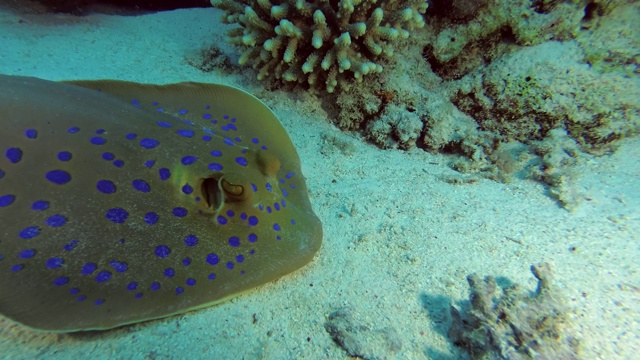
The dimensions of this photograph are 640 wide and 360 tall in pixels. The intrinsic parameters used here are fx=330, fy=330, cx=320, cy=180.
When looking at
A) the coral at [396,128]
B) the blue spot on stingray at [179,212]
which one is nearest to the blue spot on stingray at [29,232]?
the blue spot on stingray at [179,212]

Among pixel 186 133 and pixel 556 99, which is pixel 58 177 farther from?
pixel 556 99

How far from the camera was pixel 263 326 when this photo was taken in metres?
2.60

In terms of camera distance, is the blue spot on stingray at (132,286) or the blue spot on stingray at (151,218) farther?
the blue spot on stingray at (151,218)

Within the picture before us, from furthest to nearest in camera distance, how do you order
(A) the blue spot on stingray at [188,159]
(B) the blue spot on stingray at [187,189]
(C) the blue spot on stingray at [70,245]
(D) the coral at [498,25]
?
(D) the coral at [498,25], (A) the blue spot on stingray at [188,159], (B) the blue spot on stingray at [187,189], (C) the blue spot on stingray at [70,245]

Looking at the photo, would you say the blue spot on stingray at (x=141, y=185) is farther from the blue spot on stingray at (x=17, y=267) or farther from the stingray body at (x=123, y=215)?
the blue spot on stingray at (x=17, y=267)

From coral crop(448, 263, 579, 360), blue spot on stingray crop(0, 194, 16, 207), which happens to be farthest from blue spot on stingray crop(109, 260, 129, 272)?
coral crop(448, 263, 579, 360)

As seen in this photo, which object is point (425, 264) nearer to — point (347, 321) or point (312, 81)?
point (347, 321)

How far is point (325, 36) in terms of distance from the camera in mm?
5012

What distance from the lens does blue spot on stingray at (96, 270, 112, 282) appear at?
85.9 inches

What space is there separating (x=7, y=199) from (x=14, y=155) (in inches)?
13.4

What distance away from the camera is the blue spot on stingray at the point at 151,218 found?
241 centimetres

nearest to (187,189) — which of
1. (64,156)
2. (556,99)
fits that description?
(64,156)

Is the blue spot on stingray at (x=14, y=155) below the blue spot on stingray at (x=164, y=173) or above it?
below

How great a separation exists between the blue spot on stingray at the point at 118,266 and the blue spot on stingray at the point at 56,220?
441 mm
